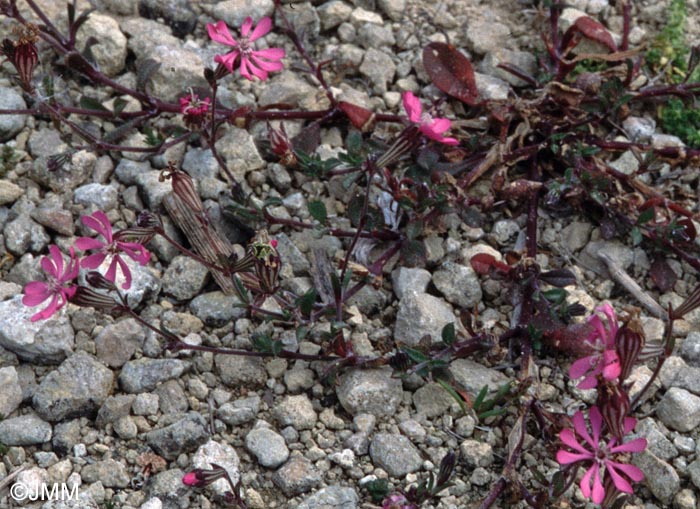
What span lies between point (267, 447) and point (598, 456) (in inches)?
42.6

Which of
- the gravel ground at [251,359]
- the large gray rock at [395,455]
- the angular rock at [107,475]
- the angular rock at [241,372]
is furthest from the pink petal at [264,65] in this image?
the angular rock at [107,475]

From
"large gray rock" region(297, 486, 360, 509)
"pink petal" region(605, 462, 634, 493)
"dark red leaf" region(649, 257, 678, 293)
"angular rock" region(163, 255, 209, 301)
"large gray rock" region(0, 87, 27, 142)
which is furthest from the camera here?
"large gray rock" region(0, 87, 27, 142)

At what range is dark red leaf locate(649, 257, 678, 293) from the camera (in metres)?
3.50

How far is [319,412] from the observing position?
3.07 meters

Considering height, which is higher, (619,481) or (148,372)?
(619,481)

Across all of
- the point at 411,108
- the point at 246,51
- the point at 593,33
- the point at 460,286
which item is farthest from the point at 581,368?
the point at 593,33

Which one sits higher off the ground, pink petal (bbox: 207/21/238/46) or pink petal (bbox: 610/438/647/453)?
pink petal (bbox: 207/21/238/46)

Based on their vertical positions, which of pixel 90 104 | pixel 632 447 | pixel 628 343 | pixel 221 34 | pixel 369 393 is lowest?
pixel 369 393

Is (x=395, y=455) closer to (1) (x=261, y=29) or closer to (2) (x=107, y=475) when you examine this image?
(2) (x=107, y=475)

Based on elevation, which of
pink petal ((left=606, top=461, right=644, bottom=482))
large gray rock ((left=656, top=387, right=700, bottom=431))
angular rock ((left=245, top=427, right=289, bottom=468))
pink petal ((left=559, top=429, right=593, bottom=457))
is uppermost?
pink petal ((left=606, top=461, right=644, bottom=482))

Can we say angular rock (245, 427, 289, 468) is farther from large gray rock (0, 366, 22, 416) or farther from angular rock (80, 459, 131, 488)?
large gray rock (0, 366, 22, 416)

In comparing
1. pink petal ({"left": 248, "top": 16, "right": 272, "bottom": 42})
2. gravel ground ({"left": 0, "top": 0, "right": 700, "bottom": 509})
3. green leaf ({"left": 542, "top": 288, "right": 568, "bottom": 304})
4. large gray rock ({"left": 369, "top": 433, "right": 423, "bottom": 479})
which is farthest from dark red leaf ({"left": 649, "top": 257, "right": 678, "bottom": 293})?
pink petal ({"left": 248, "top": 16, "right": 272, "bottom": 42})

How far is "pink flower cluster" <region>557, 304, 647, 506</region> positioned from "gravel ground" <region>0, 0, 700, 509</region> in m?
0.30

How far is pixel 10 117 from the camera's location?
146 inches
